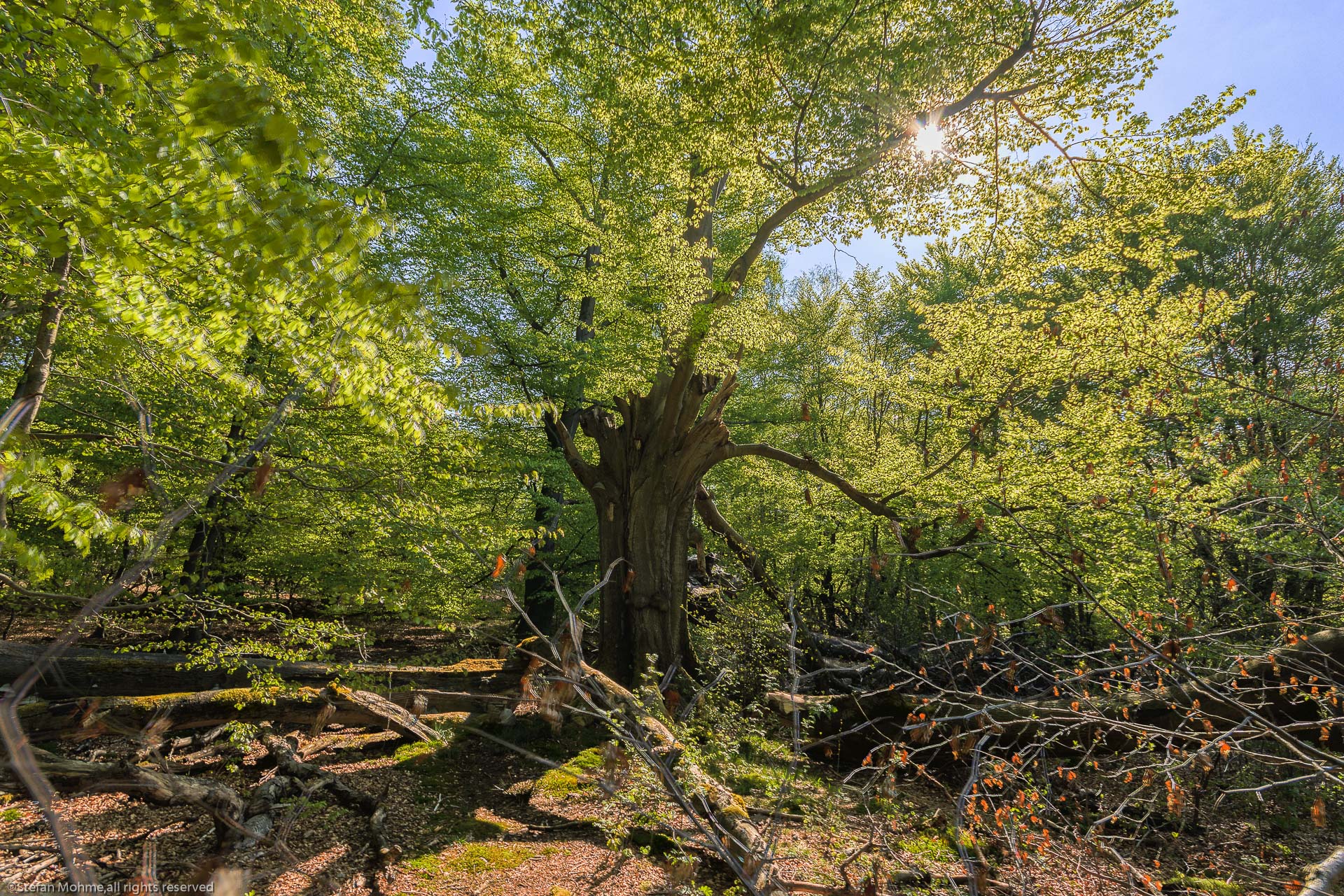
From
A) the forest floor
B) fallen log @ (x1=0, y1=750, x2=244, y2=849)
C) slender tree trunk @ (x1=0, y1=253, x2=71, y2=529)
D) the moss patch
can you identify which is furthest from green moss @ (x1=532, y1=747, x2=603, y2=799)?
slender tree trunk @ (x1=0, y1=253, x2=71, y2=529)

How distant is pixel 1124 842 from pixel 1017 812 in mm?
2755

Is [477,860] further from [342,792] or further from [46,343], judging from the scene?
[46,343]

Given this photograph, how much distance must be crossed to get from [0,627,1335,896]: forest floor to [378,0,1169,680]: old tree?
7.18 feet

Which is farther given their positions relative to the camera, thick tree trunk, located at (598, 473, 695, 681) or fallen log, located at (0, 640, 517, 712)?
thick tree trunk, located at (598, 473, 695, 681)

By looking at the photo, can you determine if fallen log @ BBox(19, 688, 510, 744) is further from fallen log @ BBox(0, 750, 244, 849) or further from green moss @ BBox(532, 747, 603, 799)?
green moss @ BBox(532, 747, 603, 799)

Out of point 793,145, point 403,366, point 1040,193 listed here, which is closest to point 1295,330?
point 1040,193

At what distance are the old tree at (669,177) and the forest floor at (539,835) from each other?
219cm

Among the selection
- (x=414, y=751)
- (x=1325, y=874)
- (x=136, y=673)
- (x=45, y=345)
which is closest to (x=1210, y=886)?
(x=1325, y=874)

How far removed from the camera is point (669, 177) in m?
8.23

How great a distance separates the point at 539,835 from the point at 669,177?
7.80 meters

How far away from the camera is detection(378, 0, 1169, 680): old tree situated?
18.8 ft

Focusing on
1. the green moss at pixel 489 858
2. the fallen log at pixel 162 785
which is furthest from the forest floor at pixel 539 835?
the fallen log at pixel 162 785

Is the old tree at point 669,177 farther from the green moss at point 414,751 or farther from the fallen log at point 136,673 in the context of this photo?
the fallen log at point 136,673

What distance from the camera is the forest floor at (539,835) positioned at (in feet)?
14.0
